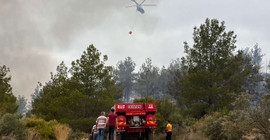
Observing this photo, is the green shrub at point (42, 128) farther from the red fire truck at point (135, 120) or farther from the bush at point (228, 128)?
the bush at point (228, 128)

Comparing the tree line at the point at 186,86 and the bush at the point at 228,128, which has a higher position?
the tree line at the point at 186,86

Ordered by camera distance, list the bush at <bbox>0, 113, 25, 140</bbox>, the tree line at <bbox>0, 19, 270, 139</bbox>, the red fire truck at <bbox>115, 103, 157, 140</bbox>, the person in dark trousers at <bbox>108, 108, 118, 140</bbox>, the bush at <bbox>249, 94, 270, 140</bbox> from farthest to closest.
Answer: the tree line at <bbox>0, 19, 270, 139</bbox> < the red fire truck at <bbox>115, 103, 157, 140</bbox> < the person in dark trousers at <bbox>108, 108, 118, 140</bbox> < the bush at <bbox>0, 113, 25, 140</bbox> < the bush at <bbox>249, 94, 270, 140</bbox>

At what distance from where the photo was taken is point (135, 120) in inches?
529

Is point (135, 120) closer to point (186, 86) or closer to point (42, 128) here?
point (42, 128)

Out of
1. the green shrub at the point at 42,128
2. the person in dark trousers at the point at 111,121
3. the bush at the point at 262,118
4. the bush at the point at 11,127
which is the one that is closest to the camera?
the bush at the point at 262,118

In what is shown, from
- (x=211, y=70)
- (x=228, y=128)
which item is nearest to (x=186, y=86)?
(x=211, y=70)

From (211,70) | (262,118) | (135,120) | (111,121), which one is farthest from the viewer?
(211,70)

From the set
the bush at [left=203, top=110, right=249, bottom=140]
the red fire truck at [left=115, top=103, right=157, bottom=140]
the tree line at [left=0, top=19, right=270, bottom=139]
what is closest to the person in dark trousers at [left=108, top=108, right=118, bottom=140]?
the red fire truck at [left=115, top=103, right=157, bottom=140]

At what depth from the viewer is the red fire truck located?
12852 millimetres

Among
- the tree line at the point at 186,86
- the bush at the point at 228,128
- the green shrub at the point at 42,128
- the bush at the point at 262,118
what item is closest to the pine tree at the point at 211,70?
the tree line at the point at 186,86

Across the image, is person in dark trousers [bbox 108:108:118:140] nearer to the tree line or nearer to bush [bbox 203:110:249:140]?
bush [bbox 203:110:249:140]

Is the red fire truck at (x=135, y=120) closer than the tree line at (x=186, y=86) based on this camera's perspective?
Yes

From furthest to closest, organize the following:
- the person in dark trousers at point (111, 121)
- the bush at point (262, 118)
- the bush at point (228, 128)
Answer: the bush at point (228, 128) < the person in dark trousers at point (111, 121) < the bush at point (262, 118)

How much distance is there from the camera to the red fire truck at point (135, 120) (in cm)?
1285
